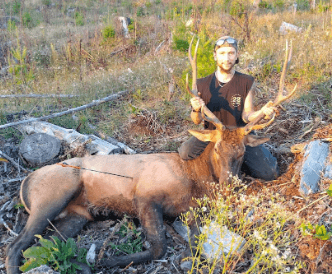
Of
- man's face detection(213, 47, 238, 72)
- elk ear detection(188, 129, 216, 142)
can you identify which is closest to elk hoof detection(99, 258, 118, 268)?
elk ear detection(188, 129, 216, 142)

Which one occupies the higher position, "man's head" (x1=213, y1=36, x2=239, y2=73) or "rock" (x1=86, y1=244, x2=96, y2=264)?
"man's head" (x1=213, y1=36, x2=239, y2=73)

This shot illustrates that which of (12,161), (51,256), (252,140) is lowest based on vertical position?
(51,256)

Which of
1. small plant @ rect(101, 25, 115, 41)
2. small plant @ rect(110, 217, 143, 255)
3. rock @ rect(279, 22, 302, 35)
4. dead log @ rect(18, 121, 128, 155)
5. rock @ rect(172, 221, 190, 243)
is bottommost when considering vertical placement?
small plant @ rect(110, 217, 143, 255)

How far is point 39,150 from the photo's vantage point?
16.2 feet

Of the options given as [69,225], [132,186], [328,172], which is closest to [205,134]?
[132,186]

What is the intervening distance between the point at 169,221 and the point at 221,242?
1.79 metres

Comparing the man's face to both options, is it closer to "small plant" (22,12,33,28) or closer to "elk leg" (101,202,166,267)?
"elk leg" (101,202,166,267)

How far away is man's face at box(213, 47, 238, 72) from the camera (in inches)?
160

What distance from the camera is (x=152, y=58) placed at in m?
9.36

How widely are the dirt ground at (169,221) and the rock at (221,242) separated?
450mm

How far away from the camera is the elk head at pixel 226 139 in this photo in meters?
3.73

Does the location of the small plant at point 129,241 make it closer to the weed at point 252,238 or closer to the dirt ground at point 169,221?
the dirt ground at point 169,221

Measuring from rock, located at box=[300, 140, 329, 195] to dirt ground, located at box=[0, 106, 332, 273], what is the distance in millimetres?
92

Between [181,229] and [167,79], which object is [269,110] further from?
[167,79]
